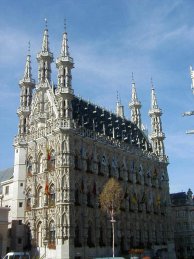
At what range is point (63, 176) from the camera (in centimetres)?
5906

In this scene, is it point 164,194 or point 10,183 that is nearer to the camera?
point 10,183

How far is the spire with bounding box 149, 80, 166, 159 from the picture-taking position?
8844 centimetres

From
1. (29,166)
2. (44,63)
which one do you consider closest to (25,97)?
(44,63)

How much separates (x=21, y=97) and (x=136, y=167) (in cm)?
2754

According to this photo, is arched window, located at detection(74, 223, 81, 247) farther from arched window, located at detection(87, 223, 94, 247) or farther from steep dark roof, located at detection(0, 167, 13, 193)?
steep dark roof, located at detection(0, 167, 13, 193)

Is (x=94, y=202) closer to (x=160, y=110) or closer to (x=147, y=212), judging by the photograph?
(x=147, y=212)

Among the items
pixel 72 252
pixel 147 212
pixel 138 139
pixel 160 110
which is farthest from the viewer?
pixel 160 110

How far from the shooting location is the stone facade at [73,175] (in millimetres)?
59375

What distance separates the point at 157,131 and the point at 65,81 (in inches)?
1288

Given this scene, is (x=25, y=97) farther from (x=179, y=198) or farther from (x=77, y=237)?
(x=179, y=198)

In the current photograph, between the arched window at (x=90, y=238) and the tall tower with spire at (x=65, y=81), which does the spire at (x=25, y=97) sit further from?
the arched window at (x=90, y=238)

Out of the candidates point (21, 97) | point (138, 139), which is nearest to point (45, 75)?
point (21, 97)

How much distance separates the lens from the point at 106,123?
7838 centimetres

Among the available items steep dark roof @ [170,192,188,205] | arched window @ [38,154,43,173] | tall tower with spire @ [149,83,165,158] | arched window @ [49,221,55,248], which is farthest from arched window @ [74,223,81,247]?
steep dark roof @ [170,192,188,205]
